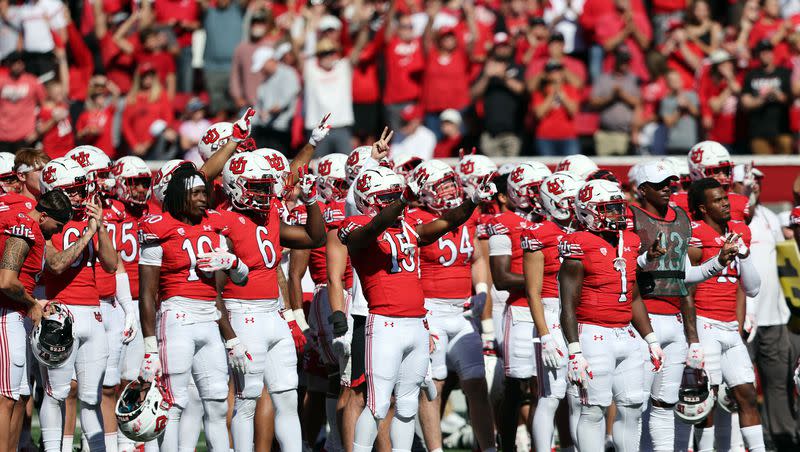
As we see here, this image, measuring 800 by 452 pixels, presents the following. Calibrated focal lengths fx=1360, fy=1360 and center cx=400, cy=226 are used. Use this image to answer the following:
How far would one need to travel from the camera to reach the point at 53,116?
1727 centimetres

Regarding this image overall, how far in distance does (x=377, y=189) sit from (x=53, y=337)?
8.46 ft

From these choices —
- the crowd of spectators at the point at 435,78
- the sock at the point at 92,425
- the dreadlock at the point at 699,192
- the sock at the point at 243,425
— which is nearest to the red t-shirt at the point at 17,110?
the crowd of spectators at the point at 435,78

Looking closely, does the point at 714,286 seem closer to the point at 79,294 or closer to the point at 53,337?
the point at 79,294

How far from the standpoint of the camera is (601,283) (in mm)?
9773

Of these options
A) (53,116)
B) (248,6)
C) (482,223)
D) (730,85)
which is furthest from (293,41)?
(482,223)

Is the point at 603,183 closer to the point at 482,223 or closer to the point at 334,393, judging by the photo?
the point at 482,223

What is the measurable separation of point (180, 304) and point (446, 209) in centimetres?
262

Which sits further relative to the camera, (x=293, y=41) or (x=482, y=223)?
(x=293, y=41)

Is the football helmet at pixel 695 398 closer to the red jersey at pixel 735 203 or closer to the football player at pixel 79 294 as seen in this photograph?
the red jersey at pixel 735 203

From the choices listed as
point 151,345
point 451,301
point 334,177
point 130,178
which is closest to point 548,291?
point 451,301

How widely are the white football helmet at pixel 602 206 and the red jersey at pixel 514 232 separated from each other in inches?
49.7

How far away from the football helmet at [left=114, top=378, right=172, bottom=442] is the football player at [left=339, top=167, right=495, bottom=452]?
55.0 inches

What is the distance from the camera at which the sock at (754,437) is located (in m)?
10.8

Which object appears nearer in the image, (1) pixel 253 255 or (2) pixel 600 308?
(2) pixel 600 308
